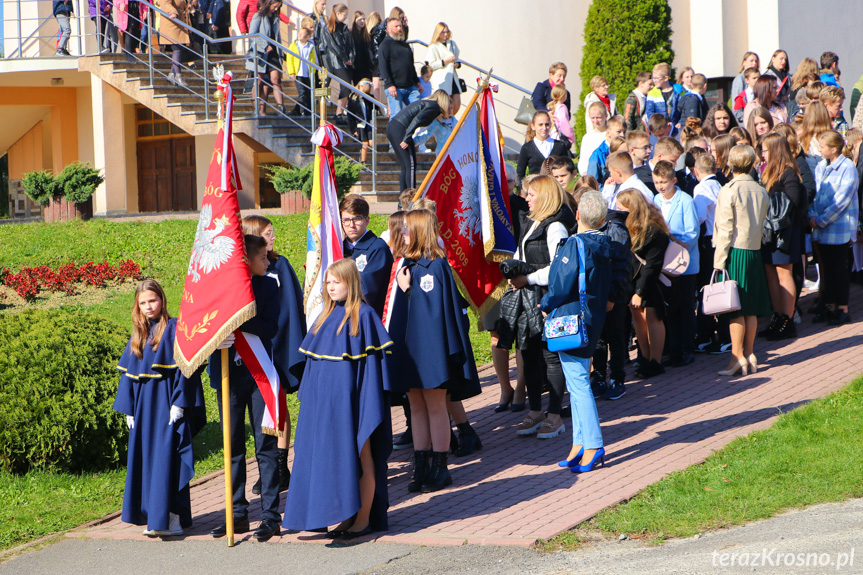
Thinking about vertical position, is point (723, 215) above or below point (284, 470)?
above

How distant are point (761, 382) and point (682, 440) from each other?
168 cm

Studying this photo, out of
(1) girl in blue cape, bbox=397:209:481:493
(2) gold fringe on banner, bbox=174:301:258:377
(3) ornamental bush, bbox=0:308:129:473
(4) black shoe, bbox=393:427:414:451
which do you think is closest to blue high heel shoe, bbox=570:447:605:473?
(1) girl in blue cape, bbox=397:209:481:493

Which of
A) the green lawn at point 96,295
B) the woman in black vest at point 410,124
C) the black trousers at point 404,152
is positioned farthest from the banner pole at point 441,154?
the black trousers at point 404,152

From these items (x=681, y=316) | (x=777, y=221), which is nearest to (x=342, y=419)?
(x=681, y=316)

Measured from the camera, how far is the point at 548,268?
7559mm

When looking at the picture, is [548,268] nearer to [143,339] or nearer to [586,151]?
[143,339]

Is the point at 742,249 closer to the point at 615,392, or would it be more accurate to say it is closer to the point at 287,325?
the point at 615,392

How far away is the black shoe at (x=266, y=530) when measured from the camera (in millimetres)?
6227

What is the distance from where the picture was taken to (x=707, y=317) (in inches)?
404

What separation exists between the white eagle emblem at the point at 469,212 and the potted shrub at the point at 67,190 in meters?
11.0

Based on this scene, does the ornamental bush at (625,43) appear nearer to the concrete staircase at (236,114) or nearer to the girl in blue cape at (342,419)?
the concrete staircase at (236,114)

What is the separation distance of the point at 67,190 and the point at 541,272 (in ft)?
39.7

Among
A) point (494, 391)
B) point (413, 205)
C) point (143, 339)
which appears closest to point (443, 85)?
point (494, 391)

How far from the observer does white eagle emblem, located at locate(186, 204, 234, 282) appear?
6289mm
